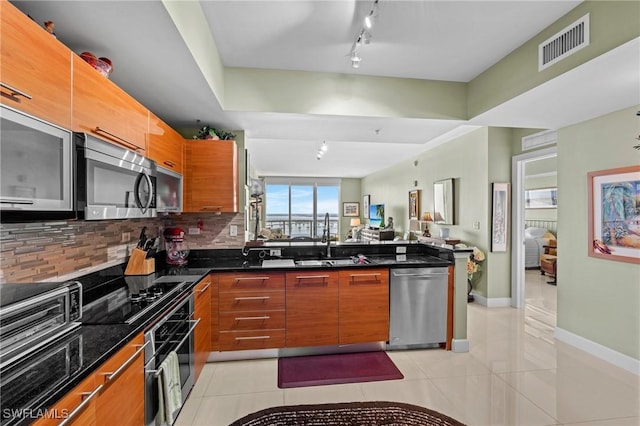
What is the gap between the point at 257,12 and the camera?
6.64ft

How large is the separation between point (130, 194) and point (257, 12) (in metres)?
1.48

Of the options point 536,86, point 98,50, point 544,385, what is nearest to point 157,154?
point 98,50

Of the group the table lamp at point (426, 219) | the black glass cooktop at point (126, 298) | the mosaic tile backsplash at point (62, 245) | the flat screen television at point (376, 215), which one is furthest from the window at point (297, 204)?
the black glass cooktop at point (126, 298)

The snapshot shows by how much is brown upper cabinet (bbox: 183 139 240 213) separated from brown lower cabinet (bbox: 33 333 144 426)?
5.55 feet

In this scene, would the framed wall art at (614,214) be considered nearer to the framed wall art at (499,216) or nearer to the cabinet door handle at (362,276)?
the framed wall art at (499,216)

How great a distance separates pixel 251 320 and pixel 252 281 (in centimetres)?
37

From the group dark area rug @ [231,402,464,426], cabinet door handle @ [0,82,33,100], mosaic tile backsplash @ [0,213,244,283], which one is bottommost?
dark area rug @ [231,402,464,426]

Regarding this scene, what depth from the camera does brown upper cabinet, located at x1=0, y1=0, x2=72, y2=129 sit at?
96 cm

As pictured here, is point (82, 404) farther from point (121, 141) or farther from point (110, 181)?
point (121, 141)

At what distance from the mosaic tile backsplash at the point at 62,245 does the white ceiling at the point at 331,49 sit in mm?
1054

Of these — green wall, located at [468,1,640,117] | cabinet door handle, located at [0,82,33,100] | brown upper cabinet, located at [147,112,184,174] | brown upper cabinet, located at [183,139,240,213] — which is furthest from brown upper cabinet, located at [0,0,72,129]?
green wall, located at [468,1,640,117]

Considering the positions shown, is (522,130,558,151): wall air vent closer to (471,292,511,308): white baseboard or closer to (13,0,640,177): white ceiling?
(13,0,640,177): white ceiling

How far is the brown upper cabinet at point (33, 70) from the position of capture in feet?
3.15

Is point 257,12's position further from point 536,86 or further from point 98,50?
point 536,86
